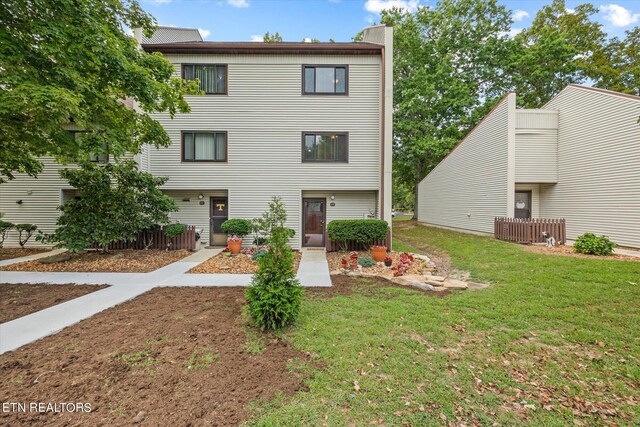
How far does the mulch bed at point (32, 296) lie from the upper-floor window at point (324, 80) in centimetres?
964

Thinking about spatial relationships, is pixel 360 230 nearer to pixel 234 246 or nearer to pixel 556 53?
pixel 234 246

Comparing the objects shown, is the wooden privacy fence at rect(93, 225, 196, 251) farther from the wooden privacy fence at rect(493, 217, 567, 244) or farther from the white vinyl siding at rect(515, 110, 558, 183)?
the white vinyl siding at rect(515, 110, 558, 183)

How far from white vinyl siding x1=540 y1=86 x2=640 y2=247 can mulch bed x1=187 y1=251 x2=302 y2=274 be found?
1239cm

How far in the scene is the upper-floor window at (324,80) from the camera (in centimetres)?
1101

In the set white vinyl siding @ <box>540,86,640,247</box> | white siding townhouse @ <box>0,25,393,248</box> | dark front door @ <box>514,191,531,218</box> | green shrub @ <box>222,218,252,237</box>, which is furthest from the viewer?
dark front door @ <box>514,191,531,218</box>

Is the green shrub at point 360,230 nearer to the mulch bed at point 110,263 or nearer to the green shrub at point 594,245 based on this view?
the mulch bed at point 110,263

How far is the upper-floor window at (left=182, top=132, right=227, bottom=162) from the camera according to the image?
36.6ft

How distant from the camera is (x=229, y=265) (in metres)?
8.11

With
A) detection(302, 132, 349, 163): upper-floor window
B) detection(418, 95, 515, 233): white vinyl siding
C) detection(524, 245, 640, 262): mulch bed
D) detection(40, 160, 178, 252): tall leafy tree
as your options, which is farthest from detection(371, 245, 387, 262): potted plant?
detection(418, 95, 515, 233): white vinyl siding

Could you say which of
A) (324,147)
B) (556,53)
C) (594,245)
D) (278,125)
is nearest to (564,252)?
(594,245)

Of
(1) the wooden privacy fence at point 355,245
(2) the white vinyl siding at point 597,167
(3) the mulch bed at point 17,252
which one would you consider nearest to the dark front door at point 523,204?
(2) the white vinyl siding at point 597,167

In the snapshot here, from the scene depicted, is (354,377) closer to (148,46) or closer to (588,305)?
(588,305)

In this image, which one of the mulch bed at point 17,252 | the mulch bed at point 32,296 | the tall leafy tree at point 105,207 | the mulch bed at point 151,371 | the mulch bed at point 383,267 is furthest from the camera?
the mulch bed at point 17,252

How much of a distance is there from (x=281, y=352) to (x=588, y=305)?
5.53 meters
